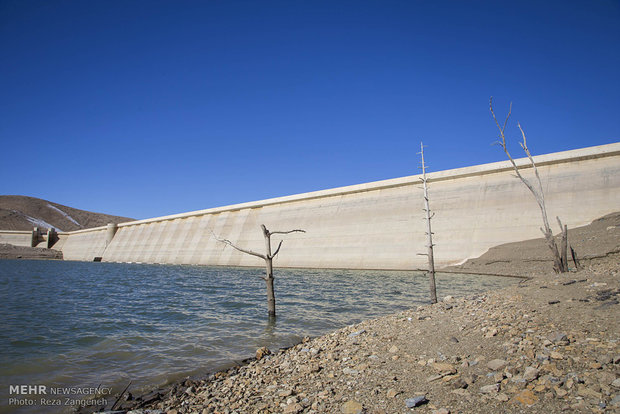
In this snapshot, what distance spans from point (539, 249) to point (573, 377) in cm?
1766

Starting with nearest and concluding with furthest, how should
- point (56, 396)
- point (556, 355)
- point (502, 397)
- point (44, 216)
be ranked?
point (502, 397) → point (556, 355) → point (56, 396) → point (44, 216)

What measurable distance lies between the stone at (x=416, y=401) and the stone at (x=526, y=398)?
0.76 meters

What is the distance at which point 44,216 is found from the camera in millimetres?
100688

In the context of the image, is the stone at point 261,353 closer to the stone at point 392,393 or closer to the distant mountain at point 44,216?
the stone at point 392,393

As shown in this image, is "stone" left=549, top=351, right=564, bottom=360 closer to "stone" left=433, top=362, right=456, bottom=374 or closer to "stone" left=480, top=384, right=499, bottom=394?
"stone" left=480, top=384, right=499, bottom=394

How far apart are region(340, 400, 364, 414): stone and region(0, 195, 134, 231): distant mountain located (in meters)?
109

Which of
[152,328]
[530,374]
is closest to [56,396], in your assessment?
[152,328]

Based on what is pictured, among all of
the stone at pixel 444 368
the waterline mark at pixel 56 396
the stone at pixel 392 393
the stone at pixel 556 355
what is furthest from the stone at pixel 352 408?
the waterline mark at pixel 56 396

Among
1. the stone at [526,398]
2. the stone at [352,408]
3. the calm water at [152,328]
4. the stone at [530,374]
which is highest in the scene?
the stone at [530,374]

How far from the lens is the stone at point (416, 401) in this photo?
3225mm

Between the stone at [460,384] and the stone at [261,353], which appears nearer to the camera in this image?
the stone at [460,384]

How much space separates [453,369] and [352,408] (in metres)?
1.25

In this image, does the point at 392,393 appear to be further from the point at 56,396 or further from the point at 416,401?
the point at 56,396

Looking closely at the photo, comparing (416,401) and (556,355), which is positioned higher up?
(556,355)
